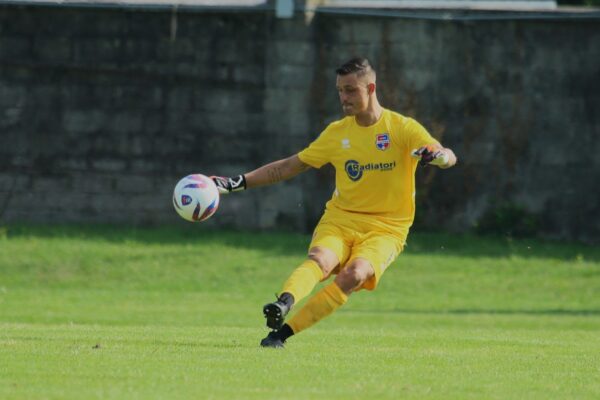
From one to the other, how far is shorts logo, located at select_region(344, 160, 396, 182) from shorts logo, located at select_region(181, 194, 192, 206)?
133 centimetres

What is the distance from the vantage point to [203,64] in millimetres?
22016

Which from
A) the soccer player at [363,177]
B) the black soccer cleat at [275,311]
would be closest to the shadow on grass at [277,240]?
the soccer player at [363,177]

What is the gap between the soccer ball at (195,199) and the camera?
11117mm

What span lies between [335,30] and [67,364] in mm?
13456

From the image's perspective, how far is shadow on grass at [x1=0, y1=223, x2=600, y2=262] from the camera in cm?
2194

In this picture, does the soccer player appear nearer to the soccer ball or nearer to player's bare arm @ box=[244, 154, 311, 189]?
player's bare arm @ box=[244, 154, 311, 189]

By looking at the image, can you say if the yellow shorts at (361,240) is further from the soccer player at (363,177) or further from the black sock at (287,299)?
the black sock at (287,299)

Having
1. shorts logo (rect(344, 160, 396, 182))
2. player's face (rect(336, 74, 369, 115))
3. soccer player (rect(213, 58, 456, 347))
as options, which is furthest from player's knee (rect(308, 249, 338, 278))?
player's face (rect(336, 74, 369, 115))

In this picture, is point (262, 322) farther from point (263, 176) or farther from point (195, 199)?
point (195, 199)

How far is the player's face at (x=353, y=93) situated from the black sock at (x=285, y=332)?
5.88 feet

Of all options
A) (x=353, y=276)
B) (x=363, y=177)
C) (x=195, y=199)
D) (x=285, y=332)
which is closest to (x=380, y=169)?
(x=363, y=177)

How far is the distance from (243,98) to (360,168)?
10.7 meters

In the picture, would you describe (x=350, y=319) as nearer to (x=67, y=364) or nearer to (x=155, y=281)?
(x=155, y=281)

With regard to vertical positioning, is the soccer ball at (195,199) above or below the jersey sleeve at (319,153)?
below
